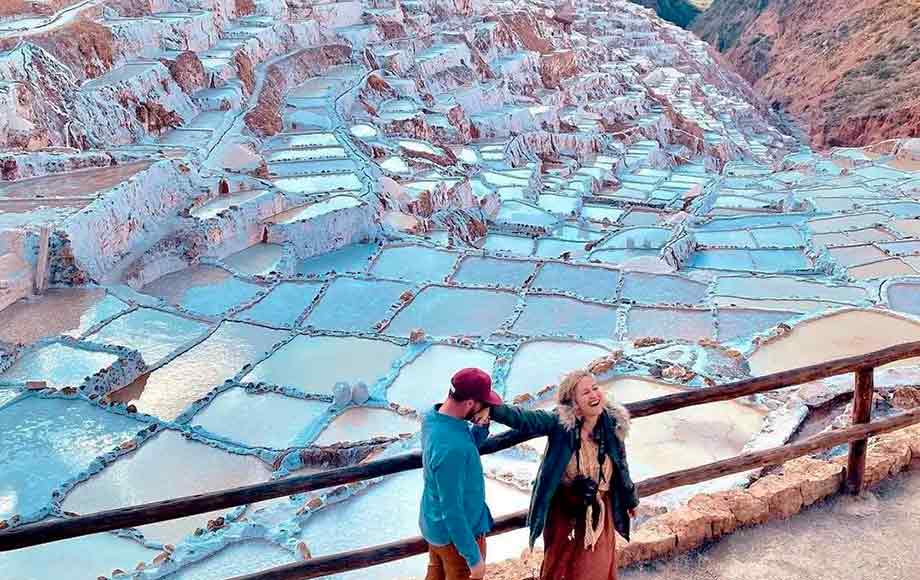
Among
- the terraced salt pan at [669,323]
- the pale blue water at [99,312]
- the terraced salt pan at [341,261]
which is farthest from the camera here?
the terraced salt pan at [341,261]

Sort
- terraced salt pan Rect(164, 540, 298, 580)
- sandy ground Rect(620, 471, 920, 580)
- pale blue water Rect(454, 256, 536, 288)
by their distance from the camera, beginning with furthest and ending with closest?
pale blue water Rect(454, 256, 536, 288) < terraced salt pan Rect(164, 540, 298, 580) < sandy ground Rect(620, 471, 920, 580)

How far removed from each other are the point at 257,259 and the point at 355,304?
2379 mm

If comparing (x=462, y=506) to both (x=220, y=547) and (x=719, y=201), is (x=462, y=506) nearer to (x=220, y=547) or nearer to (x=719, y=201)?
(x=220, y=547)

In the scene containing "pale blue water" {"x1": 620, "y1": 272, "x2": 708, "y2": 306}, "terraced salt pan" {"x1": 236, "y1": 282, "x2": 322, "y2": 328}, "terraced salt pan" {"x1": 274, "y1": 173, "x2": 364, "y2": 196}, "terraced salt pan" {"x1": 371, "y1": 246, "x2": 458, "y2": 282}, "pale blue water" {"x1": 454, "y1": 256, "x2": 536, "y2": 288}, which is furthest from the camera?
"terraced salt pan" {"x1": 274, "y1": 173, "x2": 364, "y2": 196}

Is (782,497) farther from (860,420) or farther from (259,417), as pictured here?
(259,417)

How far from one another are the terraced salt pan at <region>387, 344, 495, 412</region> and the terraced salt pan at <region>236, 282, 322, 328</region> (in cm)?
194

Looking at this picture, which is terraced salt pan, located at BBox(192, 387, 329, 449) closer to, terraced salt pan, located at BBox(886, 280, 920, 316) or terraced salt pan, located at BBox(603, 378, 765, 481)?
terraced salt pan, located at BBox(603, 378, 765, 481)

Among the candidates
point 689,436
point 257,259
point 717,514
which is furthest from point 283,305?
point 717,514

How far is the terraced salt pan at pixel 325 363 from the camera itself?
26.2 feet

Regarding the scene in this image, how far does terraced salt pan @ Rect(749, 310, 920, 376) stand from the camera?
7.46 m

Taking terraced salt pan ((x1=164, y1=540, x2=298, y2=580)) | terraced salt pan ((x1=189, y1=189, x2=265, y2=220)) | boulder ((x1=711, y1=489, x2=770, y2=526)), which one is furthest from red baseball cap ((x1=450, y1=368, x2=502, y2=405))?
terraced salt pan ((x1=189, y1=189, x2=265, y2=220))

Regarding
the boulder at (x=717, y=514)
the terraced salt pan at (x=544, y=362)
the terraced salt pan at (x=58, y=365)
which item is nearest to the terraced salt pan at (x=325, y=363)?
the terraced salt pan at (x=544, y=362)

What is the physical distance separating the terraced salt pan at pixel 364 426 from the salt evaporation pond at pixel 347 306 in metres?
0.03

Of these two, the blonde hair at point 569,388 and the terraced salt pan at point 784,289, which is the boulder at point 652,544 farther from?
the terraced salt pan at point 784,289
